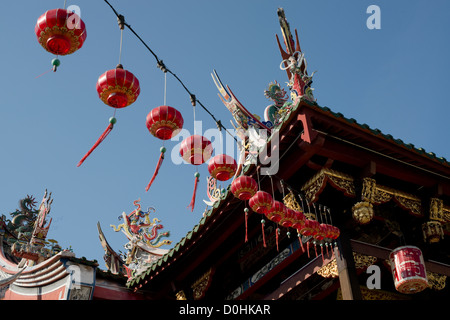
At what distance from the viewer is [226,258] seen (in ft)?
27.1

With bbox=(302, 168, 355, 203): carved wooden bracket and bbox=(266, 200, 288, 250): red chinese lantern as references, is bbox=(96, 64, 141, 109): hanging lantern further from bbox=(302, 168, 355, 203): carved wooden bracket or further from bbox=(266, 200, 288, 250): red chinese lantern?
bbox=(302, 168, 355, 203): carved wooden bracket

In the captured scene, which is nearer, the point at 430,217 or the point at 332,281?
the point at 430,217

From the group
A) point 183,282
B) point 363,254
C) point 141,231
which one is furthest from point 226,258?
point 141,231

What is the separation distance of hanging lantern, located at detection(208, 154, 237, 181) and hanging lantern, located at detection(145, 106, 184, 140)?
85 centimetres

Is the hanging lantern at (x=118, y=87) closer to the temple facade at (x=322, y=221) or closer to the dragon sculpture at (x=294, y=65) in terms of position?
the temple facade at (x=322, y=221)

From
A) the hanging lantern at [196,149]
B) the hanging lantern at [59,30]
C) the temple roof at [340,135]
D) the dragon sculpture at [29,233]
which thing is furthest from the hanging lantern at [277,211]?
the dragon sculpture at [29,233]

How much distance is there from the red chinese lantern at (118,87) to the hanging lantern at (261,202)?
1971mm

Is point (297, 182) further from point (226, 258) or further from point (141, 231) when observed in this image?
point (141, 231)

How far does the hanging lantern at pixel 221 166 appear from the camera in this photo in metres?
7.50

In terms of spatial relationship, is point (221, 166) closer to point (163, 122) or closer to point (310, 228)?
point (163, 122)

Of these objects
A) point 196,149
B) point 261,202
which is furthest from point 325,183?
point 196,149

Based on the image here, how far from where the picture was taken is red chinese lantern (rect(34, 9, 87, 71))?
19.0 ft
